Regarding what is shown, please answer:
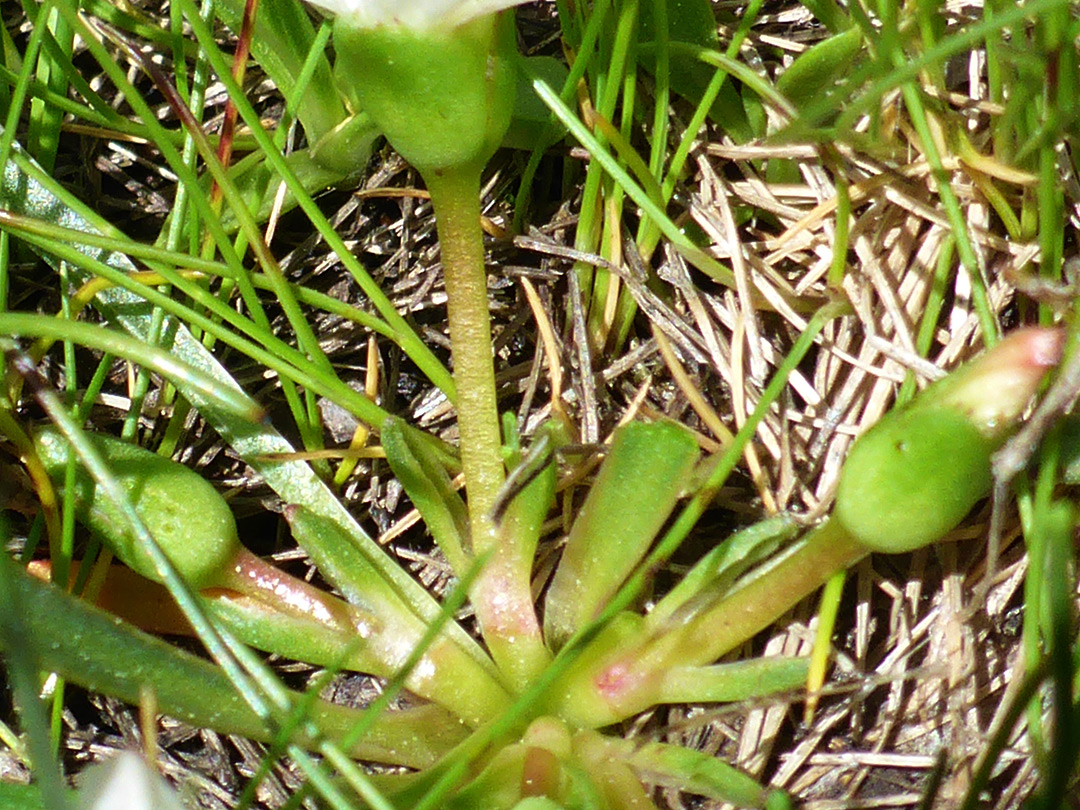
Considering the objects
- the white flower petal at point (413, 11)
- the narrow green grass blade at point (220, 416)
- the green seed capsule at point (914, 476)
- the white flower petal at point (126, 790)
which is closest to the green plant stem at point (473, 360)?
the narrow green grass blade at point (220, 416)

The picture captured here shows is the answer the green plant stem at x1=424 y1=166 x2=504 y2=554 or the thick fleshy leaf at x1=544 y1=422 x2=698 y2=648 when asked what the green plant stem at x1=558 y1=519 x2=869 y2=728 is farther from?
the green plant stem at x1=424 y1=166 x2=504 y2=554

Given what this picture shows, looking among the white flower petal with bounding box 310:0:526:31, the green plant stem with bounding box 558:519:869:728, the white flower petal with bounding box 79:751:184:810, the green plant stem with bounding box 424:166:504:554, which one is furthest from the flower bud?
the white flower petal with bounding box 79:751:184:810

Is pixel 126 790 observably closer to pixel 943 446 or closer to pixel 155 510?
pixel 155 510

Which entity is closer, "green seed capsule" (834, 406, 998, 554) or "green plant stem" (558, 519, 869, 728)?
"green seed capsule" (834, 406, 998, 554)

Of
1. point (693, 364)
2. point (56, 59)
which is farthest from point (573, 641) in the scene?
point (56, 59)

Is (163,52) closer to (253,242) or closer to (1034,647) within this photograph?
(253,242)

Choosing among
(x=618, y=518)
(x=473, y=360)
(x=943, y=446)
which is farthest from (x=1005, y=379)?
(x=473, y=360)
